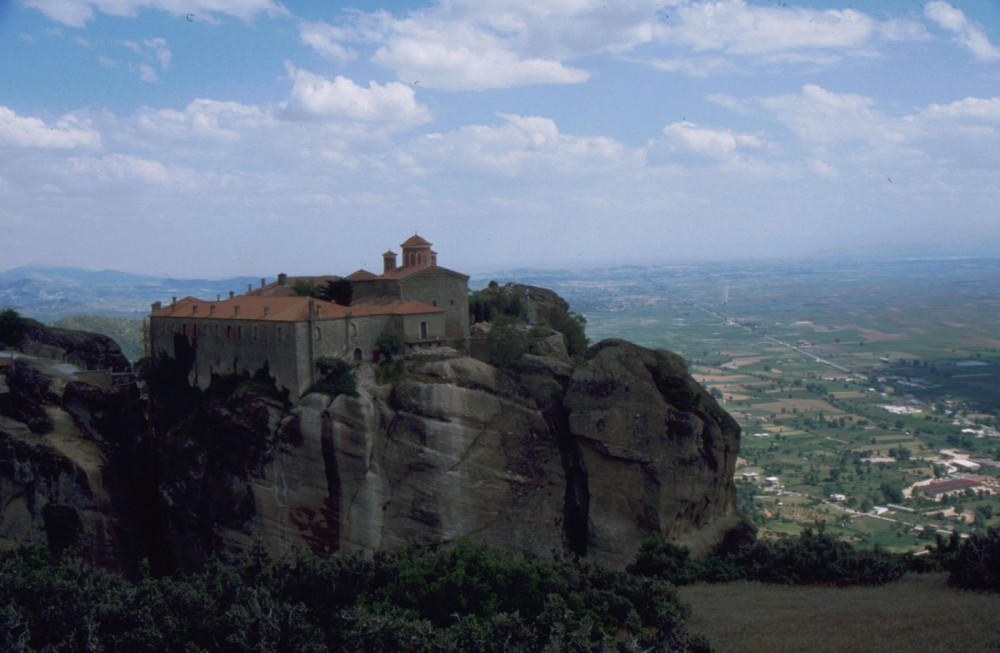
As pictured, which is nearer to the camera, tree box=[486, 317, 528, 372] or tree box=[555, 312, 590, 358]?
tree box=[486, 317, 528, 372]

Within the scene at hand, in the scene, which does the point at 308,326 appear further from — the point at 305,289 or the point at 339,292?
the point at 305,289

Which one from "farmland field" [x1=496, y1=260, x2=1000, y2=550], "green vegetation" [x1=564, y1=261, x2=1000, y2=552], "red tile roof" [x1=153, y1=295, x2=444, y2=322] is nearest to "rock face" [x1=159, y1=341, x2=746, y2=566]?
"red tile roof" [x1=153, y1=295, x2=444, y2=322]

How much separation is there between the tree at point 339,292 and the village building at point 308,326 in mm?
381

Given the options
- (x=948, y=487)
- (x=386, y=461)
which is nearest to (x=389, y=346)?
(x=386, y=461)

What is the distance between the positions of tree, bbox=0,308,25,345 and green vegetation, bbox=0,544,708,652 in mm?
23974

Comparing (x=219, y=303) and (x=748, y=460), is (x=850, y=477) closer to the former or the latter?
(x=748, y=460)

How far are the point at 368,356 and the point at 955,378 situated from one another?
8439 centimetres

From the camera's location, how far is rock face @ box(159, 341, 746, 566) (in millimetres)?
33594


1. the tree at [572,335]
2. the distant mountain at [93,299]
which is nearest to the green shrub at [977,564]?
the tree at [572,335]

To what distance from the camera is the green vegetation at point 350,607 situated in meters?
20.7

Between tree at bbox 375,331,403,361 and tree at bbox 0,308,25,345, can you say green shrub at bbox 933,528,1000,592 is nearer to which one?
tree at bbox 375,331,403,361

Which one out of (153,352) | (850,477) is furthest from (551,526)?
(850,477)

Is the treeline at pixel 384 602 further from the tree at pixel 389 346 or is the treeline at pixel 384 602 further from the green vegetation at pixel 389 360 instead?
the tree at pixel 389 346

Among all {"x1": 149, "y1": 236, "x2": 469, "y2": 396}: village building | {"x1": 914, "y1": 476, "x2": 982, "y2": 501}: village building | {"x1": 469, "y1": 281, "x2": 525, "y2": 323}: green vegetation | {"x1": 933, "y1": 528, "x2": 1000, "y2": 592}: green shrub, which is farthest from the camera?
{"x1": 914, "y1": 476, "x2": 982, "y2": 501}: village building
